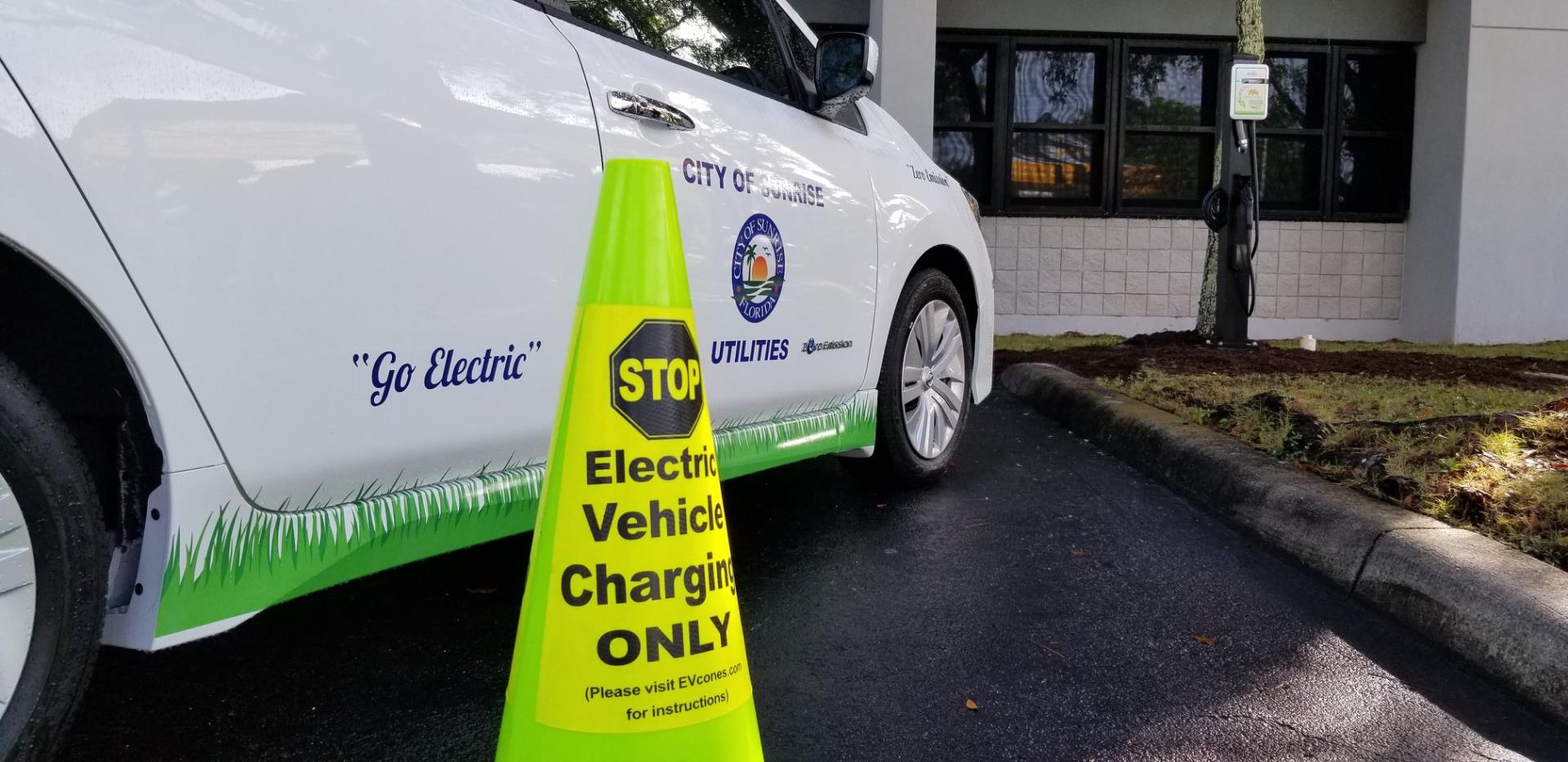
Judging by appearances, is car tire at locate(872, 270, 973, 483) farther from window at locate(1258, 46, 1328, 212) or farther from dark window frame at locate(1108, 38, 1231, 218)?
window at locate(1258, 46, 1328, 212)

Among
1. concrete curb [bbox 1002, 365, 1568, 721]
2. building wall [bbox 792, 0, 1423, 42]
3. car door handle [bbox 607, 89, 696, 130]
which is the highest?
building wall [bbox 792, 0, 1423, 42]

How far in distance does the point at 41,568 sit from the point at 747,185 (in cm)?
187

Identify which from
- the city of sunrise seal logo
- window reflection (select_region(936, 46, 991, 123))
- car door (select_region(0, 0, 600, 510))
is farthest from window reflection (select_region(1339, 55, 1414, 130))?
car door (select_region(0, 0, 600, 510))

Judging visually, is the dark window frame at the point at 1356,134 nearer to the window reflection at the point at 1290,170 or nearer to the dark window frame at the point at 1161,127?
the window reflection at the point at 1290,170

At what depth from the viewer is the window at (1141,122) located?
36.3 feet

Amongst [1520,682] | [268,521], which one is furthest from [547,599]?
[1520,682]

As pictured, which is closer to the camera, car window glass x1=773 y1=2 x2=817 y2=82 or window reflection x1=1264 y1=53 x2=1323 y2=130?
car window glass x1=773 y1=2 x2=817 y2=82

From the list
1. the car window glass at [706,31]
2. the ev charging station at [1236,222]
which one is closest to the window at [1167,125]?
the ev charging station at [1236,222]

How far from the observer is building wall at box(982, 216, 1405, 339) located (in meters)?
11.0

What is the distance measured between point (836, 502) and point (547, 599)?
2595mm

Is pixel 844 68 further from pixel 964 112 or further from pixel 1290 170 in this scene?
pixel 1290 170

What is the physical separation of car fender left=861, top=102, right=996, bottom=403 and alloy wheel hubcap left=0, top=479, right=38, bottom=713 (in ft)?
8.63

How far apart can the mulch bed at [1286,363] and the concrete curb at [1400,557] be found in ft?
7.33

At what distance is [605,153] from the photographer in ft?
8.40
